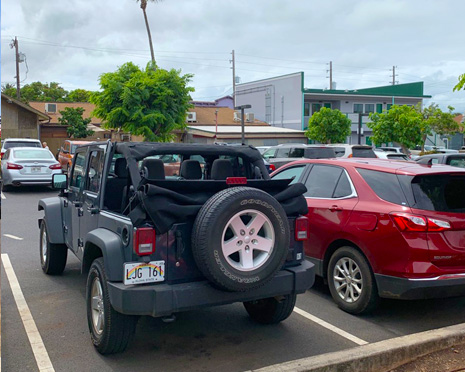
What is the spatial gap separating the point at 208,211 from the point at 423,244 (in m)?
2.21

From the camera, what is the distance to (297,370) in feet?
12.6

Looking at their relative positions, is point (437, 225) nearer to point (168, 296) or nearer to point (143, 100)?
point (168, 296)

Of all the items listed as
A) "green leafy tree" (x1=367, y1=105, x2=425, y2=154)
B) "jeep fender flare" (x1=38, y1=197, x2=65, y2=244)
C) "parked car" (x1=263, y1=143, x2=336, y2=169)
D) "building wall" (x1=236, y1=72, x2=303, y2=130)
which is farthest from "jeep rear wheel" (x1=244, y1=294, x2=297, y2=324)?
"building wall" (x1=236, y1=72, x2=303, y2=130)

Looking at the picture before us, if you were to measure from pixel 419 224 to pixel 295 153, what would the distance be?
17.0 metres

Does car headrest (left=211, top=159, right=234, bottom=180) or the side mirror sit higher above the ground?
car headrest (left=211, top=159, right=234, bottom=180)

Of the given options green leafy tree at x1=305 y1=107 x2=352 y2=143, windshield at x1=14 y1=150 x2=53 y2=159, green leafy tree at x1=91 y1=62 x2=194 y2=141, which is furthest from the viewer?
green leafy tree at x1=305 y1=107 x2=352 y2=143

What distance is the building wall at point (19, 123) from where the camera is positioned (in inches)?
1429

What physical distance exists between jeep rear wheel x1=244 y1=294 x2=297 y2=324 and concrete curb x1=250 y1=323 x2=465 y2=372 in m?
0.93

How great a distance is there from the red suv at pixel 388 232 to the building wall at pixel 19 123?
113 feet

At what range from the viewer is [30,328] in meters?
5.16

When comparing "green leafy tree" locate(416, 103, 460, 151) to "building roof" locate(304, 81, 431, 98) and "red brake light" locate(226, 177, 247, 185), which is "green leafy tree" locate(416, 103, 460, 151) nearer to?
"building roof" locate(304, 81, 431, 98)

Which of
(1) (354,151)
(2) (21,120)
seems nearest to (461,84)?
(1) (354,151)

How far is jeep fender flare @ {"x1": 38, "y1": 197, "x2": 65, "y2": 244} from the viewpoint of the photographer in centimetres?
650

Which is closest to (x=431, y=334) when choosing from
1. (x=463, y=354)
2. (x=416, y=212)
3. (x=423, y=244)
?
(x=463, y=354)
